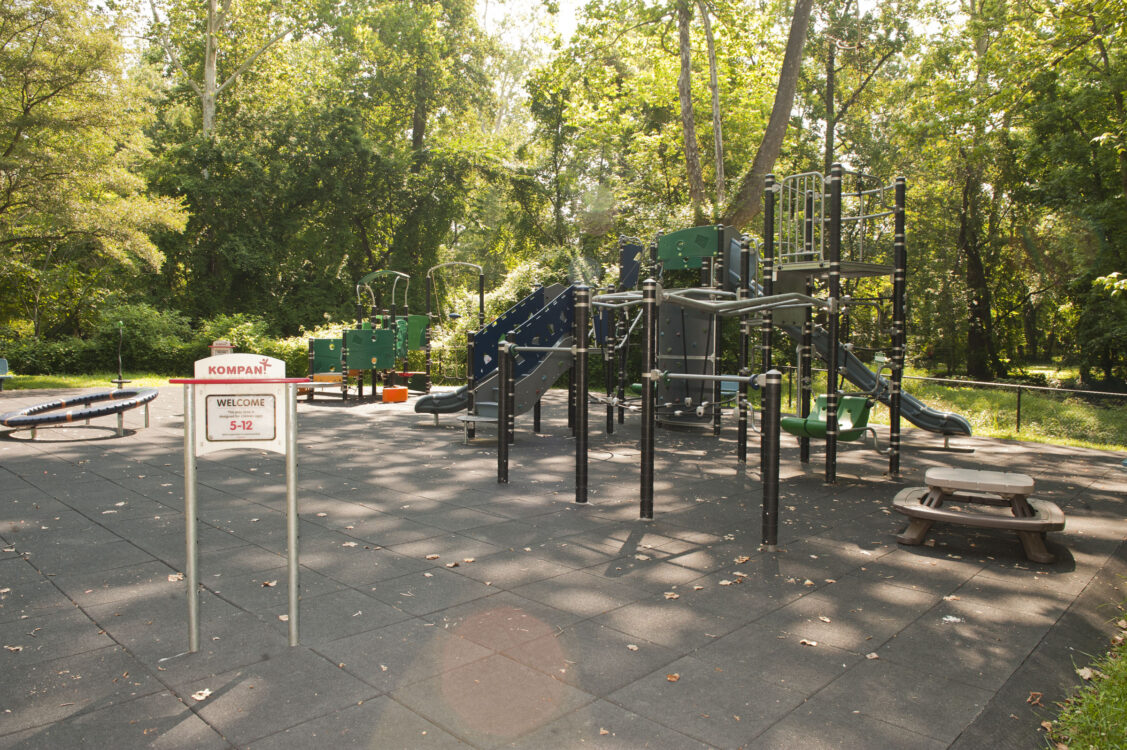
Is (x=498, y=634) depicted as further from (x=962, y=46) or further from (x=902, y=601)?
(x=962, y=46)

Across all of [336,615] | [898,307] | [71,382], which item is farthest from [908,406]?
[71,382]

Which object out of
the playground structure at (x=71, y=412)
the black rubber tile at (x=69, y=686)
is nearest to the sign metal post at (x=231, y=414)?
the black rubber tile at (x=69, y=686)

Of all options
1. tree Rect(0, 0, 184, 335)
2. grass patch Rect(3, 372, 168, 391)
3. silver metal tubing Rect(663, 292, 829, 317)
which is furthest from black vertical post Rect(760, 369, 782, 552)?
tree Rect(0, 0, 184, 335)

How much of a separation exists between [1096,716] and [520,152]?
Answer: 30036 millimetres

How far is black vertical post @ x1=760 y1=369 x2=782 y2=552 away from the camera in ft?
16.3

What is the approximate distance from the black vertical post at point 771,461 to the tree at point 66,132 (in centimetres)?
1781

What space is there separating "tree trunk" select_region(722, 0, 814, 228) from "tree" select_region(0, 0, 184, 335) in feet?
48.2

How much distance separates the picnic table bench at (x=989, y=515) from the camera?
15.8 feet

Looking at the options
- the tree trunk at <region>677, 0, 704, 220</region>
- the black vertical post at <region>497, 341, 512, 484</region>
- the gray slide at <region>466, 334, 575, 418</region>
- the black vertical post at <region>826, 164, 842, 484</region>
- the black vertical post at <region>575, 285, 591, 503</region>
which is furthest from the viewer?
the tree trunk at <region>677, 0, 704, 220</region>

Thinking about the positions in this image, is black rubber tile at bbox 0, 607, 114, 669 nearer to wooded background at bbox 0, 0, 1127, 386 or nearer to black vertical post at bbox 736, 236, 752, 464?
black vertical post at bbox 736, 236, 752, 464

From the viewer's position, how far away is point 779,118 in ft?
50.1

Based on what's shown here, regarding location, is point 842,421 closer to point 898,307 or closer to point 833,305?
point 898,307

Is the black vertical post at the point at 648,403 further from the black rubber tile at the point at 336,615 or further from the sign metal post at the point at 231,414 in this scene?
the sign metal post at the point at 231,414

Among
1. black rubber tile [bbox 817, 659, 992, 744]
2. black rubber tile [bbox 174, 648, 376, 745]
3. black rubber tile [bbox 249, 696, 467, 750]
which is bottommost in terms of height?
black rubber tile [bbox 817, 659, 992, 744]
